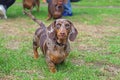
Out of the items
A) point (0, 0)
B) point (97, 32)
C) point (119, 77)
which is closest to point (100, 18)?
point (97, 32)

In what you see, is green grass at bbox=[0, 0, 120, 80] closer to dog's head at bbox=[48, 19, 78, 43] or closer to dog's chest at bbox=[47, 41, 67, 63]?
dog's chest at bbox=[47, 41, 67, 63]

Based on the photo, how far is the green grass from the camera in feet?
18.1

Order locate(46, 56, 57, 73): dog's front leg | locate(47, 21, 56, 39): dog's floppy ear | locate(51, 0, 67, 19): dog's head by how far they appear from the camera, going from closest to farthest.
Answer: locate(47, 21, 56, 39): dog's floppy ear < locate(46, 56, 57, 73): dog's front leg < locate(51, 0, 67, 19): dog's head

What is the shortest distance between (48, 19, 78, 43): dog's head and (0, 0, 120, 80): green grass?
580 mm

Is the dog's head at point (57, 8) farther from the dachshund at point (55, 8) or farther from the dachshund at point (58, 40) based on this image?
the dachshund at point (58, 40)

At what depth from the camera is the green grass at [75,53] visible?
18.1 feet

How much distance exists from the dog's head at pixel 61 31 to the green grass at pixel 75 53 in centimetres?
58

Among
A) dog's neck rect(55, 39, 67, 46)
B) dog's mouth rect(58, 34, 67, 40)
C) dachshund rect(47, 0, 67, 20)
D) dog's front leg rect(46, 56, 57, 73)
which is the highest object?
dog's mouth rect(58, 34, 67, 40)

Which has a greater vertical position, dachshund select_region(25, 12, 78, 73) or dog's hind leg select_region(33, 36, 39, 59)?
dachshund select_region(25, 12, 78, 73)

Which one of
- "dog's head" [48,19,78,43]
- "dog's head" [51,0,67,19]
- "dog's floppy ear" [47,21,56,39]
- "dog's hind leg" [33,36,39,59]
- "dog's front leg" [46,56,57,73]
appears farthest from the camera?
"dog's head" [51,0,67,19]

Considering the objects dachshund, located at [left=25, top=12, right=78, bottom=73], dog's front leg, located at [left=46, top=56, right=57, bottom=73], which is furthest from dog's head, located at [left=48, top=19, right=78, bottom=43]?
dog's front leg, located at [left=46, top=56, right=57, bottom=73]

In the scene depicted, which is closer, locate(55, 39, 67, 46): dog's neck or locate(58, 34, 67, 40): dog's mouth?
locate(58, 34, 67, 40): dog's mouth

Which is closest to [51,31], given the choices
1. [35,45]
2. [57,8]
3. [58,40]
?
[58,40]

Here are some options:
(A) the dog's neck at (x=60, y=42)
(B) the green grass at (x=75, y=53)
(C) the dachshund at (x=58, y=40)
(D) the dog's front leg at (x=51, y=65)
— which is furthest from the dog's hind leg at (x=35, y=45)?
(A) the dog's neck at (x=60, y=42)
